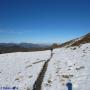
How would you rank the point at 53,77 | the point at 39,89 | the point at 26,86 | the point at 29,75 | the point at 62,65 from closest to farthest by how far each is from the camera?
the point at 39,89
the point at 26,86
the point at 53,77
the point at 29,75
the point at 62,65

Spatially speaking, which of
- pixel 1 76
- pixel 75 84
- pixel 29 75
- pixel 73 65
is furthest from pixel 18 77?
pixel 75 84

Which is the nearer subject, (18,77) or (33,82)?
(33,82)

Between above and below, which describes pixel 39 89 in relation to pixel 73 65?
below

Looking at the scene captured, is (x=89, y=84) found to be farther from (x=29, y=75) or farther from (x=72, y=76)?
(x=29, y=75)

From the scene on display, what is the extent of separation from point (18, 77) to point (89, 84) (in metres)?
11.8

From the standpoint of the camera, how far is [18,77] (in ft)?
85.8

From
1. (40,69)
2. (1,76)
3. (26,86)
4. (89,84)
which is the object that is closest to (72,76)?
(89,84)

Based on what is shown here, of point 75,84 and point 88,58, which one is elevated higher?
point 88,58

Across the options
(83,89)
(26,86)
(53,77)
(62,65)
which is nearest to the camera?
(83,89)

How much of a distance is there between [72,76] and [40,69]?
25.3ft

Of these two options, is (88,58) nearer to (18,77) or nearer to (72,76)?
(72,76)

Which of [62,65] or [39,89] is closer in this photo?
[39,89]

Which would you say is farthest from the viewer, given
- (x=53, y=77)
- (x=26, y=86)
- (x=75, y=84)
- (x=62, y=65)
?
(x=62, y=65)

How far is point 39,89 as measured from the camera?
65.8 feet
